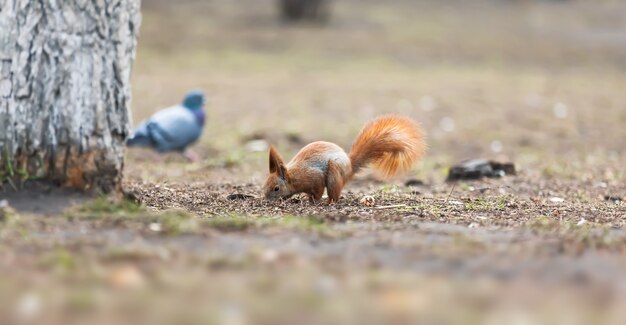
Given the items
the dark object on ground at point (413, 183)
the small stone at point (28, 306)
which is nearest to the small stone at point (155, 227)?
the small stone at point (28, 306)

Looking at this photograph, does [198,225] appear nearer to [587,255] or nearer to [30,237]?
[30,237]

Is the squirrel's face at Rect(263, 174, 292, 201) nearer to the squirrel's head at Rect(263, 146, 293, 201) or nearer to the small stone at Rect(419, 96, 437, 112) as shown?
the squirrel's head at Rect(263, 146, 293, 201)

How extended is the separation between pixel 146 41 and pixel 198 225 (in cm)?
1549

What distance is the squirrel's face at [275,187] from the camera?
5.54 m

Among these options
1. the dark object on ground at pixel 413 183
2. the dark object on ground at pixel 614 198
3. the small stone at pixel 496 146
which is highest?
the dark object on ground at pixel 614 198

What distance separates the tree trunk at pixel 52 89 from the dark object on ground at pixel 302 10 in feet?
59.0

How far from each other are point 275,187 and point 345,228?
1.30 metres

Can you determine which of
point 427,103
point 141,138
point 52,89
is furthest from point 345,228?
point 427,103

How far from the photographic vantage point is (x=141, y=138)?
8656 millimetres

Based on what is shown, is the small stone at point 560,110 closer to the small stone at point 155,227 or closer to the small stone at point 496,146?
the small stone at point 496,146

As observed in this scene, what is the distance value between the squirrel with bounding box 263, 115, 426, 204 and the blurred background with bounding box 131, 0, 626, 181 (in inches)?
83.6

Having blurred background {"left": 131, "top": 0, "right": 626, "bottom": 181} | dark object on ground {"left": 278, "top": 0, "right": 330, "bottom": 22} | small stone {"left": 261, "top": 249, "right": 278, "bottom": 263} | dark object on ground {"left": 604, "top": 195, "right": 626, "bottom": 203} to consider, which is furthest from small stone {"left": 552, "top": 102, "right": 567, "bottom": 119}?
dark object on ground {"left": 278, "top": 0, "right": 330, "bottom": 22}

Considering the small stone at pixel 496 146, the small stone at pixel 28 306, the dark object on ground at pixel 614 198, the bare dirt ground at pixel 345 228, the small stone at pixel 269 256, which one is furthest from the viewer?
the small stone at pixel 496 146

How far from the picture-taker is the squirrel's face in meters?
5.54
